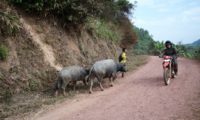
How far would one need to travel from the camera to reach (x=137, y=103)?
1050cm

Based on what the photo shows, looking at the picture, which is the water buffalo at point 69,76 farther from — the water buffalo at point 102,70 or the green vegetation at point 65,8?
the green vegetation at point 65,8

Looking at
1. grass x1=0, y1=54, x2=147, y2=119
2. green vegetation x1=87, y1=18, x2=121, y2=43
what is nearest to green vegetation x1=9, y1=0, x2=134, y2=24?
green vegetation x1=87, y1=18, x2=121, y2=43

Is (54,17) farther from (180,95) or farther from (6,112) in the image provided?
(180,95)

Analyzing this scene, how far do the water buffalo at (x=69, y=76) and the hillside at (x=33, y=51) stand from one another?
664 millimetres

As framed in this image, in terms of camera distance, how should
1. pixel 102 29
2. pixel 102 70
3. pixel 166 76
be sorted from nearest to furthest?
pixel 166 76 < pixel 102 70 < pixel 102 29

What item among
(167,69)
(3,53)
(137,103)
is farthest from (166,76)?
(3,53)

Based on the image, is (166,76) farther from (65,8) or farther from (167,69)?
(65,8)

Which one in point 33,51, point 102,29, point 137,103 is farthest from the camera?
point 102,29

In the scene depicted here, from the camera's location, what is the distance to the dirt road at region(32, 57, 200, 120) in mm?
9133

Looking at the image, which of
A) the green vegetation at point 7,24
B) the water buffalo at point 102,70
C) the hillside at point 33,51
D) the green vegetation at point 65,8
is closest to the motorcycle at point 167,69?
the water buffalo at point 102,70

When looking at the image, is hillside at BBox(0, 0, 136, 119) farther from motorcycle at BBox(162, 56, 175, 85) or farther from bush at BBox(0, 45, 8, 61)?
motorcycle at BBox(162, 56, 175, 85)

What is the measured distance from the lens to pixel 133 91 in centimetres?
1248

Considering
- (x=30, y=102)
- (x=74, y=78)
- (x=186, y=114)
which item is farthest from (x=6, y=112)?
(x=186, y=114)

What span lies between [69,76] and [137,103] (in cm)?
375
